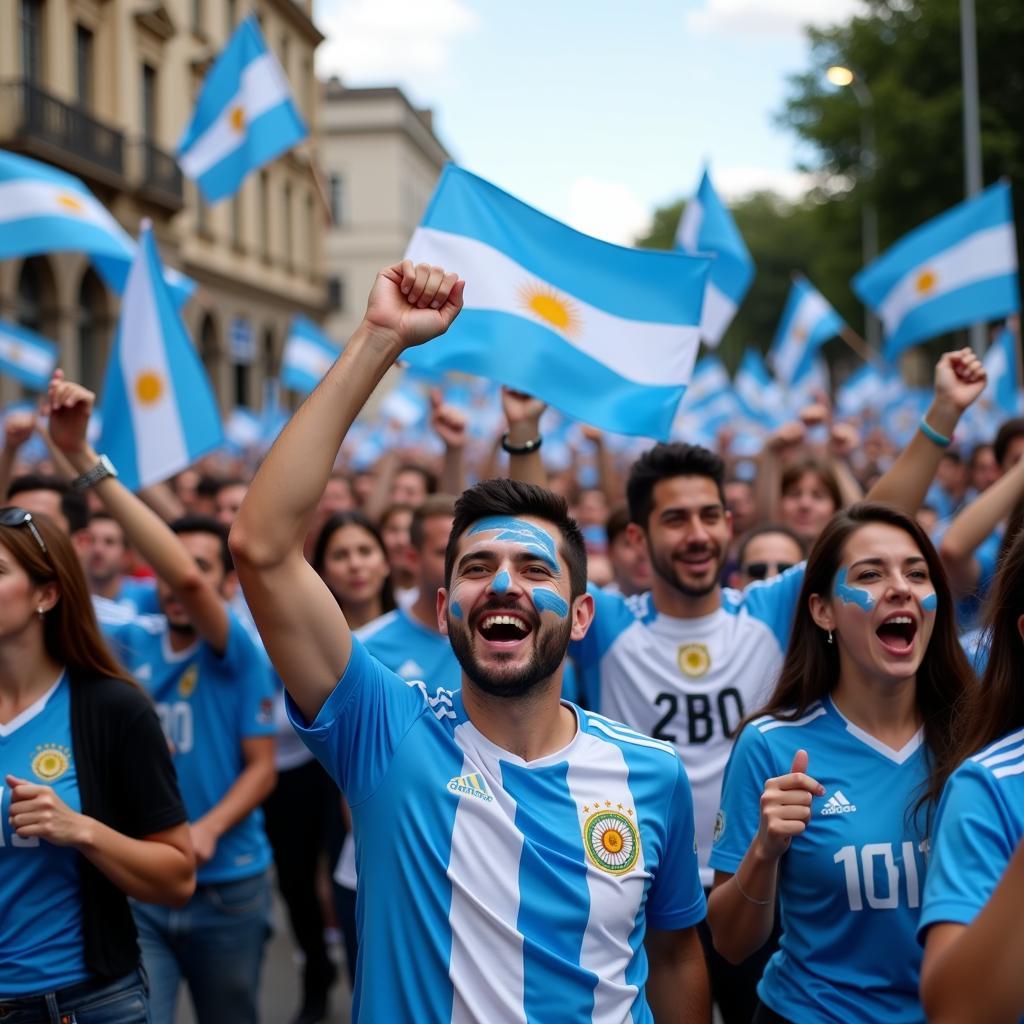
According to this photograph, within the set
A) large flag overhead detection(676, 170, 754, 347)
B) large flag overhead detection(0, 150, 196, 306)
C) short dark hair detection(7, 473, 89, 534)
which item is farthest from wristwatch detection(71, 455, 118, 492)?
large flag overhead detection(676, 170, 754, 347)

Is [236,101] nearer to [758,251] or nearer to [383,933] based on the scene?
[383,933]

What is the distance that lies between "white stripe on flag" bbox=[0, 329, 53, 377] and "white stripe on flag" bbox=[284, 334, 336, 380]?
133 inches

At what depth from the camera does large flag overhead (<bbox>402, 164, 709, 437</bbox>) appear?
4.56m

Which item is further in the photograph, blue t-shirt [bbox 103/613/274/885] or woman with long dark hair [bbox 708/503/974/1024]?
blue t-shirt [bbox 103/613/274/885]

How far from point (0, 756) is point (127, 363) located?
345 centimetres

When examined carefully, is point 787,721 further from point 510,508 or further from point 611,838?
point 510,508

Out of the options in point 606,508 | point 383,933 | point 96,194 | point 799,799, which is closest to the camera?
point 383,933

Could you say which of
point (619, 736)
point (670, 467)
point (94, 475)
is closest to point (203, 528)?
point (94, 475)

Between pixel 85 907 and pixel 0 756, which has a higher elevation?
pixel 0 756

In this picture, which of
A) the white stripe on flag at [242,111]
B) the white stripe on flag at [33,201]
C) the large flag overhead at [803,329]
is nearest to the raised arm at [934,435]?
the white stripe on flag at [33,201]

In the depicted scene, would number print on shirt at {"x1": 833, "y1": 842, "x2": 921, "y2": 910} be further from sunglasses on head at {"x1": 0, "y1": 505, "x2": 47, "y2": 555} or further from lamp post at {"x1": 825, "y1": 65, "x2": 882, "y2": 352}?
lamp post at {"x1": 825, "y1": 65, "x2": 882, "y2": 352}

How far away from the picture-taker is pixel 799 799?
2736 mm

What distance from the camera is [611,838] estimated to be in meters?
2.67

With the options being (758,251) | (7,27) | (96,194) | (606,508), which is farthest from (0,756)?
(758,251)
